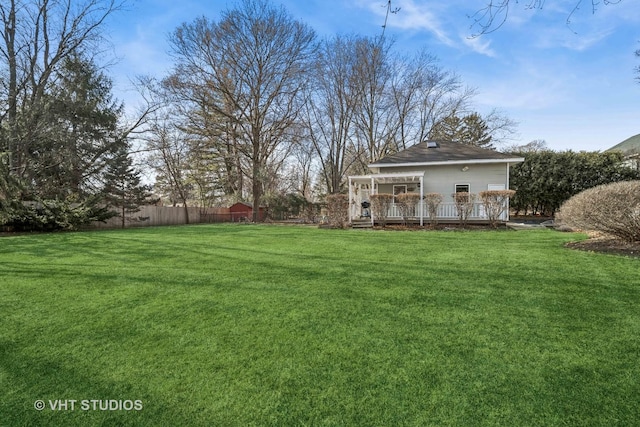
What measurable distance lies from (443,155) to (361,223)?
17.8 ft

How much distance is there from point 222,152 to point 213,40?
6648 millimetres

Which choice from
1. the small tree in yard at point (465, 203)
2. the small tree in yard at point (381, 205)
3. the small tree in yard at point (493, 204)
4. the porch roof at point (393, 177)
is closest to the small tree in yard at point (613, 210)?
the small tree in yard at point (493, 204)

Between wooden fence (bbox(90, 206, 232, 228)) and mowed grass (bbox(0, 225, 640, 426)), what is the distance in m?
15.4

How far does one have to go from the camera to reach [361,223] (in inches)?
521

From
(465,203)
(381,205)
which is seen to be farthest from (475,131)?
(381,205)

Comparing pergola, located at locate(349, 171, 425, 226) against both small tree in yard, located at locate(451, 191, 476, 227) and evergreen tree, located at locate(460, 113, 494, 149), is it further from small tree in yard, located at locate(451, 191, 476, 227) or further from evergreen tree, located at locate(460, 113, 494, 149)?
evergreen tree, located at locate(460, 113, 494, 149)

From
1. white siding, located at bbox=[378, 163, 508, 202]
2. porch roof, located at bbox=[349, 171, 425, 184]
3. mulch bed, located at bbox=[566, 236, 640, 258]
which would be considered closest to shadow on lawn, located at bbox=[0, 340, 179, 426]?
mulch bed, located at bbox=[566, 236, 640, 258]

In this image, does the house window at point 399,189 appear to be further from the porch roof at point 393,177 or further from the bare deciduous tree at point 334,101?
the bare deciduous tree at point 334,101

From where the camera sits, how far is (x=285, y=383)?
1.94m

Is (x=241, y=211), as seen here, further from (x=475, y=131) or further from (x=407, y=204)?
(x=475, y=131)

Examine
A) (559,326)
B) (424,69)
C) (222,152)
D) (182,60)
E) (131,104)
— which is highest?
(424,69)

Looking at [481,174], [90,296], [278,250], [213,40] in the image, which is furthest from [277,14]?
[90,296]

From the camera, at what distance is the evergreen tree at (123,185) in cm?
1764

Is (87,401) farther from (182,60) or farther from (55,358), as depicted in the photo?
(182,60)
